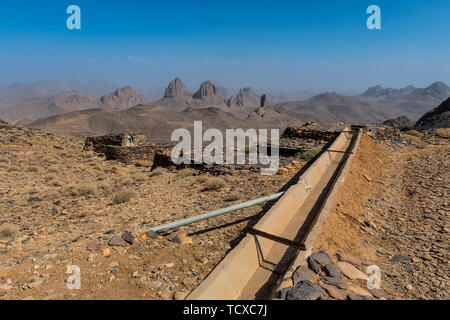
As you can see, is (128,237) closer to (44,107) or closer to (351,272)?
(351,272)

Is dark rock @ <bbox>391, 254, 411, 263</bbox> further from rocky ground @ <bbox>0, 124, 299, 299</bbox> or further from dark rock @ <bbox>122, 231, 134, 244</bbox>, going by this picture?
dark rock @ <bbox>122, 231, 134, 244</bbox>

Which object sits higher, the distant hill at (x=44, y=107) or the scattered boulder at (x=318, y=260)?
the distant hill at (x=44, y=107)

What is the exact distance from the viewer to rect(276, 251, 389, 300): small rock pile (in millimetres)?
2732

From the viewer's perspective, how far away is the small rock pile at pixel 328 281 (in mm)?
2732

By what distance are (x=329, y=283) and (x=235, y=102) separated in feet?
657

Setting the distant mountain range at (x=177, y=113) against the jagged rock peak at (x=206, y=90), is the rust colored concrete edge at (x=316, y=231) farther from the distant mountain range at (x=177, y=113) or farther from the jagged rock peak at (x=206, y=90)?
the jagged rock peak at (x=206, y=90)

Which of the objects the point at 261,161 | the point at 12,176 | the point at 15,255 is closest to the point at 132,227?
the point at 15,255

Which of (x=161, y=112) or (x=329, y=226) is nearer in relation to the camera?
(x=329, y=226)

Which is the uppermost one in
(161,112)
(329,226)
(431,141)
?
(161,112)

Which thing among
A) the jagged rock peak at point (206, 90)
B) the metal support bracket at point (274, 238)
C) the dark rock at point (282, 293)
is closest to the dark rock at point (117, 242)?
the metal support bracket at point (274, 238)

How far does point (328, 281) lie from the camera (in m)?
3.06

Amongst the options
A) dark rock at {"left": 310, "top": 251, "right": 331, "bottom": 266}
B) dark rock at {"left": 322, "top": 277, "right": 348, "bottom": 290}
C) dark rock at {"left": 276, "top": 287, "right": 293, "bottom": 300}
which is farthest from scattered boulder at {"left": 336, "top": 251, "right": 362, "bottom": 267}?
dark rock at {"left": 276, "top": 287, "right": 293, "bottom": 300}

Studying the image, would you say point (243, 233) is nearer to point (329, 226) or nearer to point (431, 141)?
point (329, 226)
